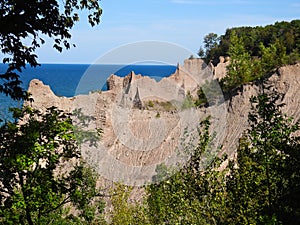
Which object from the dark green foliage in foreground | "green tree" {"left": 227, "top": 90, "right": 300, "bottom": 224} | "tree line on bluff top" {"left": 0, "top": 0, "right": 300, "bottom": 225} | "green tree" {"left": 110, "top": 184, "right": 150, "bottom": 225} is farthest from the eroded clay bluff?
the dark green foliage in foreground

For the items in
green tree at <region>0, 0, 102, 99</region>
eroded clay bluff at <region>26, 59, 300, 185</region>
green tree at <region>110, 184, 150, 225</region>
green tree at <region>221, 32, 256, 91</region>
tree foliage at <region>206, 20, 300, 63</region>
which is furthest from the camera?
tree foliage at <region>206, 20, 300, 63</region>

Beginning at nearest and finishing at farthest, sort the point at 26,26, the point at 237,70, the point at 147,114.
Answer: the point at 26,26
the point at 147,114
the point at 237,70

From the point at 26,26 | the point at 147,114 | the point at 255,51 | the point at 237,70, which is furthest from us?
the point at 255,51

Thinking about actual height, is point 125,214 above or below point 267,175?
above

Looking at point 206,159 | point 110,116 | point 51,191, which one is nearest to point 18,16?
point 51,191

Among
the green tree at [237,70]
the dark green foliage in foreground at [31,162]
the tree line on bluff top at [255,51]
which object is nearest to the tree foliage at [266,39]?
the tree line on bluff top at [255,51]

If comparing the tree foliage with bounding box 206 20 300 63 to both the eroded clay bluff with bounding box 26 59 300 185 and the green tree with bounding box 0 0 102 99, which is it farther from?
the green tree with bounding box 0 0 102 99

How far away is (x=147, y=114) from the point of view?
28.0 metres

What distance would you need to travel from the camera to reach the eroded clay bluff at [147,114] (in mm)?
23312

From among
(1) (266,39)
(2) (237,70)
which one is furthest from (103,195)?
(1) (266,39)

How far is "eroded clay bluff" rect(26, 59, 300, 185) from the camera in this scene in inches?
918

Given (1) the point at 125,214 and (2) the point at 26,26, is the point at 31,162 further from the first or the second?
(1) the point at 125,214

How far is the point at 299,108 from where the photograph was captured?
2895 cm

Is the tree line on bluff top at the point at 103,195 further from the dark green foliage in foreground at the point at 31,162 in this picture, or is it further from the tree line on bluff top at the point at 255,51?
the tree line on bluff top at the point at 255,51
